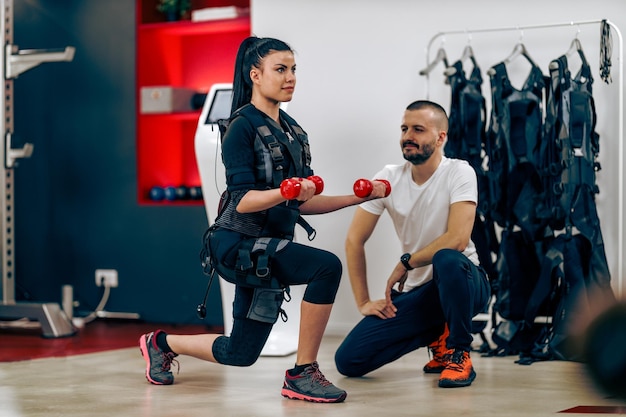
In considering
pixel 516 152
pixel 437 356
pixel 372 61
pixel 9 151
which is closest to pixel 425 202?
pixel 437 356

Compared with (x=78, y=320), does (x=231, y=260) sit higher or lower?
higher

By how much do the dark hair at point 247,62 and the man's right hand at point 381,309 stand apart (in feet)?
3.02

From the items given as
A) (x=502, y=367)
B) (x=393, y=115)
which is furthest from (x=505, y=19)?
(x=502, y=367)

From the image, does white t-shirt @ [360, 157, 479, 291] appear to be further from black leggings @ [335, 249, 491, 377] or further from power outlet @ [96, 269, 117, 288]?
power outlet @ [96, 269, 117, 288]

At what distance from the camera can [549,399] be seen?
2.67 meters

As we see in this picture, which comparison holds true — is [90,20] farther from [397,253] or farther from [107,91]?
[397,253]

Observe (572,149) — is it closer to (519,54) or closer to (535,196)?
(535,196)

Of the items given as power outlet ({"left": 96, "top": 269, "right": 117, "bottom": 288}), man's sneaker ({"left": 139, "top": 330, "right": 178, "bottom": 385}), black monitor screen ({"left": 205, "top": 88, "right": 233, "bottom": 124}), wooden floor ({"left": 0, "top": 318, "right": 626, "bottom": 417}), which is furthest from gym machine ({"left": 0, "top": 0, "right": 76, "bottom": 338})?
man's sneaker ({"left": 139, "top": 330, "right": 178, "bottom": 385})

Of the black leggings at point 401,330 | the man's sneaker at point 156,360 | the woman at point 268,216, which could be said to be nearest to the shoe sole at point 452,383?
the black leggings at point 401,330

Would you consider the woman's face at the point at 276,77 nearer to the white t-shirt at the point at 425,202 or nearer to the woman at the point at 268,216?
the woman at the point at 268,216

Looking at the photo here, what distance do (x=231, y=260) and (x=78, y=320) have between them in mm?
2971

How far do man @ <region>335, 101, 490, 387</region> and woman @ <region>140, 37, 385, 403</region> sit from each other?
0.49 meters

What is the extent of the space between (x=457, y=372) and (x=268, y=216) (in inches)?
34.8

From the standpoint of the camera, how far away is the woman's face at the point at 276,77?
2.69 metres
